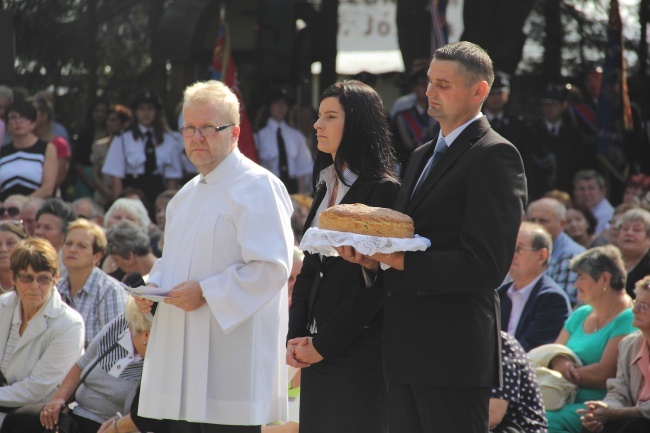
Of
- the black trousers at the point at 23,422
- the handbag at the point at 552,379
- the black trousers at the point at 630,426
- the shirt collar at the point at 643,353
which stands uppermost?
the shirt collar at the point at 643,353

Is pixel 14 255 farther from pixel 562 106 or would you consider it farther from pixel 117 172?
pixel 562 106

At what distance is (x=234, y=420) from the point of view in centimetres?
433

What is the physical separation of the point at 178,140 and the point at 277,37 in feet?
5.04

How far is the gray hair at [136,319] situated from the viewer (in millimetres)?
5570

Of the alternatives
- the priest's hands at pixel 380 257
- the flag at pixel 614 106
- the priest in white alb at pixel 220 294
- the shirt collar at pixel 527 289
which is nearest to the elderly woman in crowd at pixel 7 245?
the priest in white alb at pixel 220 294

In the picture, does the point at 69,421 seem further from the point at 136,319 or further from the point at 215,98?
the point at 215,98

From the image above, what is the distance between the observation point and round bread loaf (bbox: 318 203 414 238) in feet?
11.4

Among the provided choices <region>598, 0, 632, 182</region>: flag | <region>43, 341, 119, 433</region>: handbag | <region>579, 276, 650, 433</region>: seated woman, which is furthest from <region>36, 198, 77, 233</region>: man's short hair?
<region>598, 0, 632, 182</region>: flag

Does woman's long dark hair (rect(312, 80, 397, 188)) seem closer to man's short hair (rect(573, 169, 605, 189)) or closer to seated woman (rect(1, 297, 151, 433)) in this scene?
seated woman (rect(1, 297, 151, 433))

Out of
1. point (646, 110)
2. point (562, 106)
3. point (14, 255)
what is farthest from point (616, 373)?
point (646, 110)

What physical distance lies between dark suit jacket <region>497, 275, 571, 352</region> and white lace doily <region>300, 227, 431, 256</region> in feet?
→ 12.0

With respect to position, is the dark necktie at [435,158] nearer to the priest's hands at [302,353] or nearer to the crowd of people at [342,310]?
the crowd of people at [342,310]

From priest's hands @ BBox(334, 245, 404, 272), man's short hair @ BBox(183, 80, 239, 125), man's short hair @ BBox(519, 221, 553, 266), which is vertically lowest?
man's short hair @ BBox(519, 221, 553, 266)

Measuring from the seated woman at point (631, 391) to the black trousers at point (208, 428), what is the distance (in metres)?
2.30
